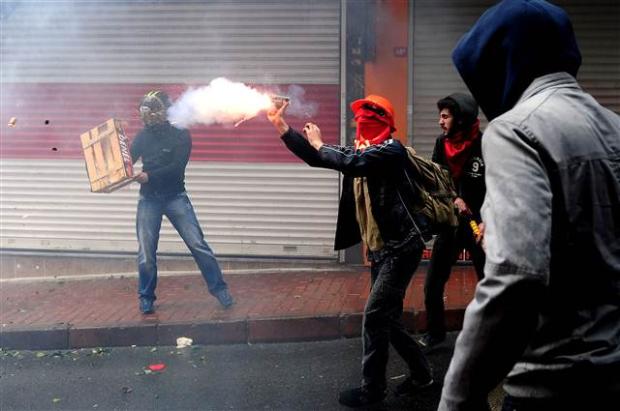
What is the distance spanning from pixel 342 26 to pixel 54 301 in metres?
3.91

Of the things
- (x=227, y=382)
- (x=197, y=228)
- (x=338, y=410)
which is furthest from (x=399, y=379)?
(x=197, y=228)

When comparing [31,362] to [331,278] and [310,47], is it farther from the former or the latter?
[310,47]

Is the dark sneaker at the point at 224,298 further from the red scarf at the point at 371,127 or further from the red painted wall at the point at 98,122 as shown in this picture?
the red scarf at the point at 371,127

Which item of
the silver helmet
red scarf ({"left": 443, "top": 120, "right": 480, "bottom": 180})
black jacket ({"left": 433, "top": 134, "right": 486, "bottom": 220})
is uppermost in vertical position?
the silver helmet

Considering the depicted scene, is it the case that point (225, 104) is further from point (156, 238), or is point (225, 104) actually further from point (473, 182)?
point (473, 182)

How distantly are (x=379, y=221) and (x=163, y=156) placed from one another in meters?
2.67

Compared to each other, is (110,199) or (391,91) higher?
(391,91)

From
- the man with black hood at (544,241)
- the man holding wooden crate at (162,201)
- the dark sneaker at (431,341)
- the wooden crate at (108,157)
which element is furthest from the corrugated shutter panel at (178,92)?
the man with black hood at (544,241)

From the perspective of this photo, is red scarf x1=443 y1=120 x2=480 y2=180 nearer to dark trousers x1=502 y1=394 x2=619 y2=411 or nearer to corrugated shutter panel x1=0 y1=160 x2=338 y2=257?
corrugated shutter panel x1=0 y1=160 x2=338 y2=257

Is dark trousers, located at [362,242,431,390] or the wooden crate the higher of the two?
the wooden crate

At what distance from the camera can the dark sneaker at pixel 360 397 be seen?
4438 mm

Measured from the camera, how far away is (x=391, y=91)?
25.6 feet

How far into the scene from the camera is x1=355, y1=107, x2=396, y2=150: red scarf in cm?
448

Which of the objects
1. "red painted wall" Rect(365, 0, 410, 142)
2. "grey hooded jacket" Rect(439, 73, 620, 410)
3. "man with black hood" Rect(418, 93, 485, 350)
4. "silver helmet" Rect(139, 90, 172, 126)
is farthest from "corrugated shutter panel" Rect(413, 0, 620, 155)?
"grey hooded jacket" Rect(439, 73, 620, 410)
